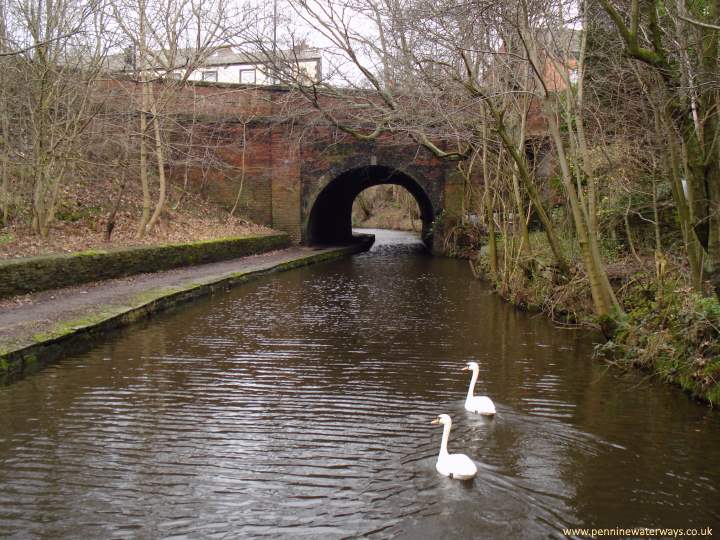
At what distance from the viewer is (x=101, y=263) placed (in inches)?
533

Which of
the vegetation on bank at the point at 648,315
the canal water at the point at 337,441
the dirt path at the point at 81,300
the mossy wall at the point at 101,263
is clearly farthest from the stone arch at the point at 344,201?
the canal water at the point at 337,441

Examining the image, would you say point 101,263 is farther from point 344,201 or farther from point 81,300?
point 344,201

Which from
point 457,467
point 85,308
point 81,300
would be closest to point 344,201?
point 81,300

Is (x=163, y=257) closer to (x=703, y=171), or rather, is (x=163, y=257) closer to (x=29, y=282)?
(x=29, y=282)

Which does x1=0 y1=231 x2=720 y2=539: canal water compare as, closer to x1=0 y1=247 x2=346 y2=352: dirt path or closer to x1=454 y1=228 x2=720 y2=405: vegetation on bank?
x1=454 y1=228 x2=720 y2=405: vegetation on bank

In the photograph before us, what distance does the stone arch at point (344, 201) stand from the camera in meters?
27.8

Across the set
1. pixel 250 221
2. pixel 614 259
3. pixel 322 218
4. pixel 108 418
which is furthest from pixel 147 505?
pixel 322 218

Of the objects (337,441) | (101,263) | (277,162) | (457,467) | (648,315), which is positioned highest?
(277,162)

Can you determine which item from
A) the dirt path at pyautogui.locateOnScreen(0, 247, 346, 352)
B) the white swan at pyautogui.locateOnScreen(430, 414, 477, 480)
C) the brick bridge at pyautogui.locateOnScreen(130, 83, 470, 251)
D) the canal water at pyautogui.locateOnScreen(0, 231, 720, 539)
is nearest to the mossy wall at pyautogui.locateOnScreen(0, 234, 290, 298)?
the dirt path at pyautogui.locateOnScreen(0, 247, 346, 352)

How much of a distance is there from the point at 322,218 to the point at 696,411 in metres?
25.0

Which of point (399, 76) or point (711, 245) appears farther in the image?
point (399, 76)

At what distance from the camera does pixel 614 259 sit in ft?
41.9

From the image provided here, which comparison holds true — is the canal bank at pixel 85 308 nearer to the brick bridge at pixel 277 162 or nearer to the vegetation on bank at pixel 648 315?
the vegetation on bank at pixel 648 315

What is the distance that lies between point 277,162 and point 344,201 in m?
9.34
